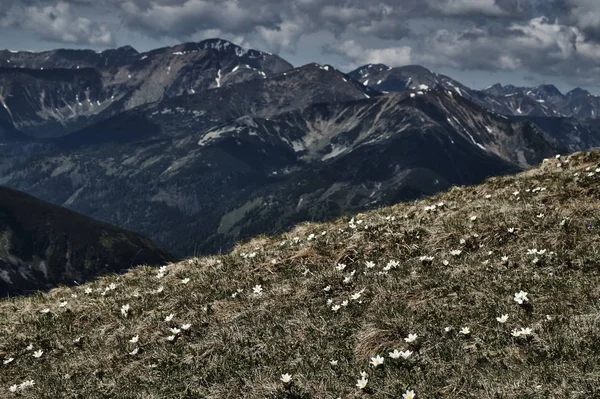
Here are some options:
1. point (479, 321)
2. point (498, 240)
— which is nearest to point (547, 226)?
point (498, 240)

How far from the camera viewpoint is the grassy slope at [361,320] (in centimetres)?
672

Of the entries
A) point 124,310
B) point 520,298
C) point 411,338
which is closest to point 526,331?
point 520,298

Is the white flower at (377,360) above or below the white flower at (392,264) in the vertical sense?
below

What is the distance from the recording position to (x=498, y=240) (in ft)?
36.2

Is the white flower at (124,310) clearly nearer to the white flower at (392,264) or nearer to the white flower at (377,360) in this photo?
the white flower at (392,264)

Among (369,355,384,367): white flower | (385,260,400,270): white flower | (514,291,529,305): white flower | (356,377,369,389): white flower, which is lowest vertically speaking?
(356,377,369,389): white flower

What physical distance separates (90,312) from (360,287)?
654 centimetres

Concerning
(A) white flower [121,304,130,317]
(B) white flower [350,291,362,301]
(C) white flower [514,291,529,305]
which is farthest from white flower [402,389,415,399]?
(A) white flower [121,304,130,317]

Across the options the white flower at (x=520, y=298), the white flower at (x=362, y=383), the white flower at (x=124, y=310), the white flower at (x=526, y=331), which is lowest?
the white flower at (x=124, y=310)

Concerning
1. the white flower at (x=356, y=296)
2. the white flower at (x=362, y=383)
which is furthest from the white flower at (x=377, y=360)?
the white flower at (x=356, y=296)

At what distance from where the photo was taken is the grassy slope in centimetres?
672

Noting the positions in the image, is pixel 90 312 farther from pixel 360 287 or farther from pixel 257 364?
pixel 360 287

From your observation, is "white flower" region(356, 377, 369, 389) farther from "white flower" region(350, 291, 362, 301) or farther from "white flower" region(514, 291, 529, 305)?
"white flower" region(514, 291, 529, 305)

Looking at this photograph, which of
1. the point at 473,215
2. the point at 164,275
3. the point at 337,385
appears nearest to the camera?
the point at 337,385
